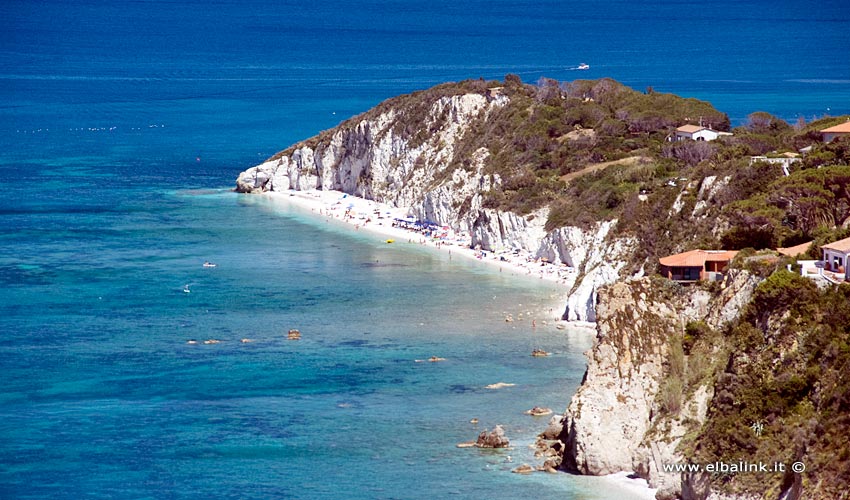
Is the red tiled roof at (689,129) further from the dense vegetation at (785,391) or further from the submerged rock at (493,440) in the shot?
the dense vegetation at (785,391)

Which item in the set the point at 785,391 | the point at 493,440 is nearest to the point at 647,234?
the point at 493,440

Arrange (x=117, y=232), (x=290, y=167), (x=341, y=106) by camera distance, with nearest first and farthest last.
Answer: (x=117, y=232) → (x=290, y=167) → (x=341, y=106)

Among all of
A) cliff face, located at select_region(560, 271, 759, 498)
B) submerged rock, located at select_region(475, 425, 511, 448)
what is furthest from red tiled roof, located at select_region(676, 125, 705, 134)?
cliff face, located at select_region(560, 271, 759, 498)

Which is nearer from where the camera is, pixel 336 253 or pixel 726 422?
pixel 726 422

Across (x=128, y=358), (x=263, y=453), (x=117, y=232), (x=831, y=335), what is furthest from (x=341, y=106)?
(x=831, y=335)

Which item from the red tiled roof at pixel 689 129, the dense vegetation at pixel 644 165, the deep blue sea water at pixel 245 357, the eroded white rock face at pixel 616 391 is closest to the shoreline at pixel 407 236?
the deep blue sea water at pixel 245 357

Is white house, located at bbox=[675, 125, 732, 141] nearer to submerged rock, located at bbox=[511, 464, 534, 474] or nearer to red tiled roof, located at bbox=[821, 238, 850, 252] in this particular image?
red tiled roof, located at bbox=[821, 238, 850, 252]

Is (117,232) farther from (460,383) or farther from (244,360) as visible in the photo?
(460,383)
